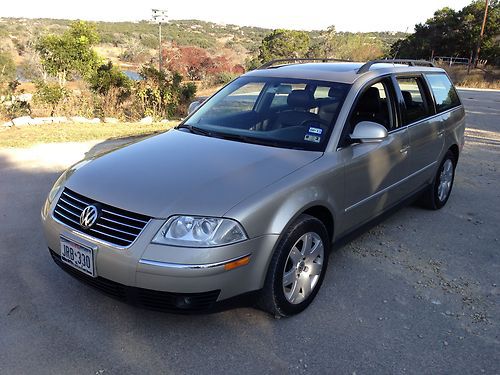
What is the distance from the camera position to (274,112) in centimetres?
389

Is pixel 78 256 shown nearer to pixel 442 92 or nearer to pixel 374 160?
pixel 374 160

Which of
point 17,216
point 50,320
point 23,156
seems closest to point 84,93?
point 23,156

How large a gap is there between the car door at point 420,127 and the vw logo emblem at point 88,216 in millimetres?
2887

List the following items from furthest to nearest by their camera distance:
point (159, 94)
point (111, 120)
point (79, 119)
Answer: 1. point (159, 94)
2. point (111, 120)
3. point (79, 119)

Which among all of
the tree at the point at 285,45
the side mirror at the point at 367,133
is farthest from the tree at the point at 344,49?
the side mirror at the point at 367,133

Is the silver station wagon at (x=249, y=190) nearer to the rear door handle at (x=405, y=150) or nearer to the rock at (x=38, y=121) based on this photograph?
the rear door handle at (x=405, y=150)

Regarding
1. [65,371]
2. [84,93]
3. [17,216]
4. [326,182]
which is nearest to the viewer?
[65,371]

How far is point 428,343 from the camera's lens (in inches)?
114

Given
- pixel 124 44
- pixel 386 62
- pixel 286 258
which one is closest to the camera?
pixel 286 258

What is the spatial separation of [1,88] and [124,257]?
10699 millimetres

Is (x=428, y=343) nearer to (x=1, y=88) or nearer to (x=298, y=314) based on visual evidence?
(x=298, y=314)

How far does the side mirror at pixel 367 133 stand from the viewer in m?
3.43

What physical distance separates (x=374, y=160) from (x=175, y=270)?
2.00 m

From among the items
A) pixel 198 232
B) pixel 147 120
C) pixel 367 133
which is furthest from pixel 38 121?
pixel 198 232
